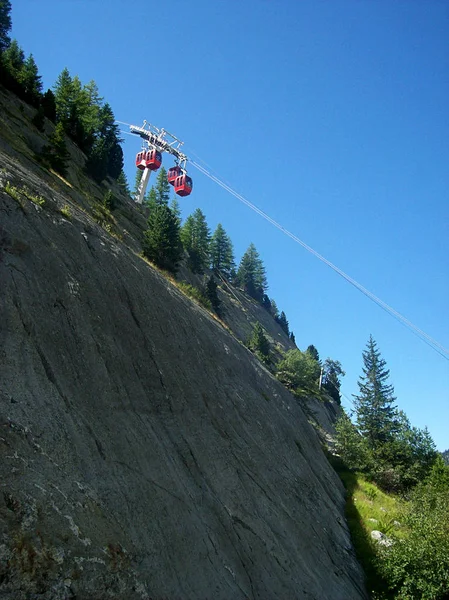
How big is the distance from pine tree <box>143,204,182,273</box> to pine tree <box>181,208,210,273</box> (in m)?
25.9

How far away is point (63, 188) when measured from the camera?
23031 millimetres

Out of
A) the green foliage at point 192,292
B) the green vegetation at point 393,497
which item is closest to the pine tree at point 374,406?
the green vegetation at point 393,497

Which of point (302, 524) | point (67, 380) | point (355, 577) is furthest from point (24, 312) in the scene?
point (355, 577)

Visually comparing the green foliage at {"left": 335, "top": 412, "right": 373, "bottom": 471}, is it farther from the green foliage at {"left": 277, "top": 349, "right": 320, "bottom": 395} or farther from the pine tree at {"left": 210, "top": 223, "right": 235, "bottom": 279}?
the pine tree at {"left": 210, "top": 223, "right": 235, "bottom": 279}

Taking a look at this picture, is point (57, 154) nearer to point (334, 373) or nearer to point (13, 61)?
point (13, 61)

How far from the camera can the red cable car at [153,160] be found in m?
57.6

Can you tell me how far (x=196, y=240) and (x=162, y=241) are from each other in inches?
1580

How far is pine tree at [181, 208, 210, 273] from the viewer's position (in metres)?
66.9

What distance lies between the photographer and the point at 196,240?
75.6 meters

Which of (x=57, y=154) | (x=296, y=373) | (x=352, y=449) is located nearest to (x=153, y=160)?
(x=57, y=154)

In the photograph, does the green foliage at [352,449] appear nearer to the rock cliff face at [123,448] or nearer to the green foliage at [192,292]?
the rock cliff face at [123,448]

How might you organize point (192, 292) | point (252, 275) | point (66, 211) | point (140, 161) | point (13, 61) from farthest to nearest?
point (252, 275), point (140, 161), point (13, 61), point (192, 292), point (66, 211)

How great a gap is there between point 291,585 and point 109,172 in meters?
48.8

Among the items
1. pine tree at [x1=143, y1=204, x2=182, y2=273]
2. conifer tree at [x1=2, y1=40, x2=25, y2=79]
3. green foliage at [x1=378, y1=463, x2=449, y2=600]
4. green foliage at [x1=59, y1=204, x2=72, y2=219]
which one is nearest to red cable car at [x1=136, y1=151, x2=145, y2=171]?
conifer tree at [x1=2, y1=40, x2=25, y2=79]
